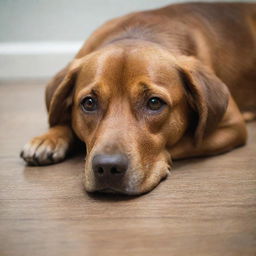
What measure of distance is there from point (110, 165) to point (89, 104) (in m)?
0.56

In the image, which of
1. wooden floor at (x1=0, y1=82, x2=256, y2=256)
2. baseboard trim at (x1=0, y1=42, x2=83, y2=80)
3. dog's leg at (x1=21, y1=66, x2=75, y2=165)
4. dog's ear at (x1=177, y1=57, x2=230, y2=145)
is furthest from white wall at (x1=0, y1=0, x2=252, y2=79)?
wooden floor at (x1=0, y1=82, x2=256, y2=256)

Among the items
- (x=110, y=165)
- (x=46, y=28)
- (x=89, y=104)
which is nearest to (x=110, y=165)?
(x=110, y=165)

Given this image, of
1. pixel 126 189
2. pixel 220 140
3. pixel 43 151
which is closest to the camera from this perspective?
pixel 126 189

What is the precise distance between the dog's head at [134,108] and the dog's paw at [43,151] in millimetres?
151

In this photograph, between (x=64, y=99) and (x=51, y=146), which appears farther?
(x=64, y=99)

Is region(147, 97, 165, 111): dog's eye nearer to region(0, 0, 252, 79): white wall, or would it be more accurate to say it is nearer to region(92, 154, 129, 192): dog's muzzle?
region(92, 154, 129, 192): dog's muzzle

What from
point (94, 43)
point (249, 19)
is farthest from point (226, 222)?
point (249, 19)

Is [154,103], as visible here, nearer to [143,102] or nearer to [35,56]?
[143,102]

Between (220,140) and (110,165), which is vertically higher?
(110,165)

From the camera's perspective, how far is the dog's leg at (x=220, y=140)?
2.86 meters

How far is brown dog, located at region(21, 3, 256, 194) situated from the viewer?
237cm

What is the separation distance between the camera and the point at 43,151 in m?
2.83

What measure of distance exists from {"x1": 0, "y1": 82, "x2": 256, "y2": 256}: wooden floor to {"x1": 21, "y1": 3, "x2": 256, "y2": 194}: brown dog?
0.33 feet

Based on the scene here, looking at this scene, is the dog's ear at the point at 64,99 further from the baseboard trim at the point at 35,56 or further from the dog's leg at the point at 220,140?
the baseboard trim at the point at 35,56
